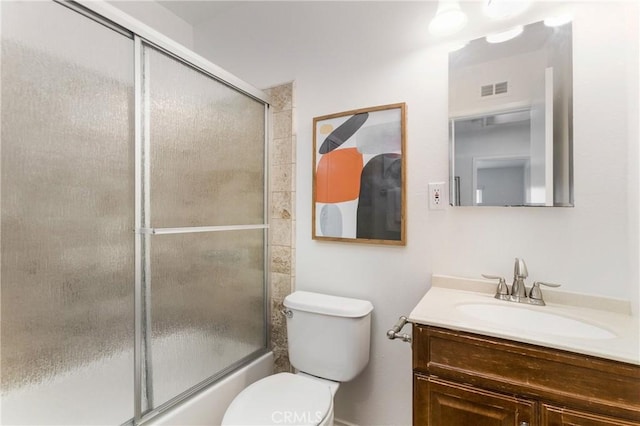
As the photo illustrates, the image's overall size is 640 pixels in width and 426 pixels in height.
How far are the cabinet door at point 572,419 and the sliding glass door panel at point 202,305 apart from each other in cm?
132

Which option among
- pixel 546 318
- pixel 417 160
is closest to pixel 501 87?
pixel 417 160

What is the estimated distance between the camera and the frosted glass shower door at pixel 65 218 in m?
0.82

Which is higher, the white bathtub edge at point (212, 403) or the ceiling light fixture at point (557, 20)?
the ceiling light fixture at point (557, 20)

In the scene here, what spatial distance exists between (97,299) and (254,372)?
955 millimetres

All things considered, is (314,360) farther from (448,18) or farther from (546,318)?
(448,18)

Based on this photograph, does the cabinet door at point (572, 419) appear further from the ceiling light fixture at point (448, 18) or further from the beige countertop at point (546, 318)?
the ceiling light fixture at point (448, 18)

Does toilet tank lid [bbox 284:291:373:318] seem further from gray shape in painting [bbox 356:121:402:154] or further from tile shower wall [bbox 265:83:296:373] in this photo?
gray shape in painting [bbox 356:121:402:154]

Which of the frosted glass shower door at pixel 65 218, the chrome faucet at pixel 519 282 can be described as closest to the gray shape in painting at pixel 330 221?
the chrome faucet at pixel 519 282

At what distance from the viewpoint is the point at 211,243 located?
1.41m

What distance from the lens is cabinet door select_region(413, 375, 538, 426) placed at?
858mm

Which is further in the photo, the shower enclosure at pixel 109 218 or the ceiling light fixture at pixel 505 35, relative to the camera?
the ceiling light fixture at pixel 505 35

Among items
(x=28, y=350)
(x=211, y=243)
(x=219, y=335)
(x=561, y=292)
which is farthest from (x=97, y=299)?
(x=561, y=292)

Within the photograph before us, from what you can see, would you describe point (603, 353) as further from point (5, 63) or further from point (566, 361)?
point (5, 63)

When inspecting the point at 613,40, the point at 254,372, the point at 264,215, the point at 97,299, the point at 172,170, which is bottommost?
the point at 254,372
